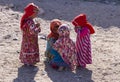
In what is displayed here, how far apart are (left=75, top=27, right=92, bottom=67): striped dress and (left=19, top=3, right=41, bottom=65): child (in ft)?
2.21

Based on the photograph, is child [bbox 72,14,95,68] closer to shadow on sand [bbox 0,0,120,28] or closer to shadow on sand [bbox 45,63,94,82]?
shadow on sand [bbox 45,63,94,82]

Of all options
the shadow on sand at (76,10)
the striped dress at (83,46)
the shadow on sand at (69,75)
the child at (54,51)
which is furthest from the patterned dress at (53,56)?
the shadow on sand at (76,10)

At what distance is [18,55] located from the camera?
7.68 meters

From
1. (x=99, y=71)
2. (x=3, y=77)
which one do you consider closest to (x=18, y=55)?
(x=3, y=77)

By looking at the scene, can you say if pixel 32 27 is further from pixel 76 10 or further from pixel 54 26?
pixel 76 10

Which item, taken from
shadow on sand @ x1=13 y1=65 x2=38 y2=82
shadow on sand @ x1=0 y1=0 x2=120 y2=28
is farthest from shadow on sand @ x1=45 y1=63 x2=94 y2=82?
shadow on sand @ x1=0 y1=0 x2=120 y2=28

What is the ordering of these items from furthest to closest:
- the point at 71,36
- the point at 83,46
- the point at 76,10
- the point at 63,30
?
the point at 76,10 < the point at 71,36 < the point at 83,46 < the point at 63,30

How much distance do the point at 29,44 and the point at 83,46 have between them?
2.92 feet

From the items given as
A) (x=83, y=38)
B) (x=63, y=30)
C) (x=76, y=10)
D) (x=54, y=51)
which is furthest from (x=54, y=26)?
(x=76, y=10)

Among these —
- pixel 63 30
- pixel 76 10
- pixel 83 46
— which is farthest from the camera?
pixel 76 10

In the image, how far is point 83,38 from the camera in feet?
23.4

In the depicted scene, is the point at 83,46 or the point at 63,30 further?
the point at 83,46

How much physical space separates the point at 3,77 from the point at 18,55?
908 mm

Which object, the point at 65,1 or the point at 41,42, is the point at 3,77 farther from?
the point at 65,1
